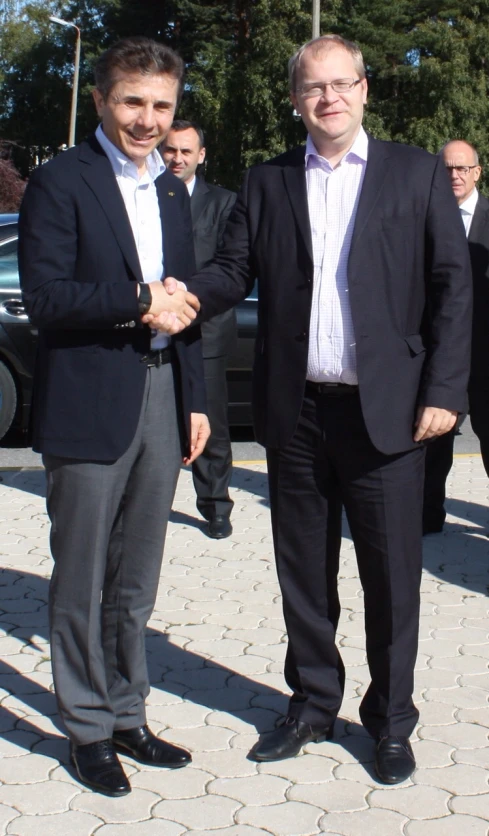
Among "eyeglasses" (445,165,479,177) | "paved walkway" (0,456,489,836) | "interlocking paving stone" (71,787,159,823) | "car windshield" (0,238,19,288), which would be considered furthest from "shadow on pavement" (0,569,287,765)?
"car windshield" (0,238,19,288)

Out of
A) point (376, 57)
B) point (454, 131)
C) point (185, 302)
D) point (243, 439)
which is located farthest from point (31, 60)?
point (185, 302)

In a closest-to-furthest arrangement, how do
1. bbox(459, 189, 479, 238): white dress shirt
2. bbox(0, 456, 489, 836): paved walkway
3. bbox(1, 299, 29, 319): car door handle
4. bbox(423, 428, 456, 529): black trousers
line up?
bbox(0, 456, 489, 836): paved walkway → bbox(459, 189, 479, 238): white dress shirt → bbox(423, 428, 456, 529): black trousers → bbox(1, 299, 29, 319): car door handle

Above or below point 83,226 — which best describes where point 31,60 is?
above

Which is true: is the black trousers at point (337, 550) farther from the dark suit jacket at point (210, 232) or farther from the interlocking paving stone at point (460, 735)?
the dark suit jacket at point (210, 232)

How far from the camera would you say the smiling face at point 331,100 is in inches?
132

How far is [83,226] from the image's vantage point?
3236 mm

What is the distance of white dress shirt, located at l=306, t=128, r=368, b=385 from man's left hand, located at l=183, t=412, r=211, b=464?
396 mm

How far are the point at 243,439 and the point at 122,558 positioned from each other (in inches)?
241

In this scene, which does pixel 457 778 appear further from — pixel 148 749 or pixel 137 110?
pixel 137 110

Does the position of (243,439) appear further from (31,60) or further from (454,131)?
(31,60)

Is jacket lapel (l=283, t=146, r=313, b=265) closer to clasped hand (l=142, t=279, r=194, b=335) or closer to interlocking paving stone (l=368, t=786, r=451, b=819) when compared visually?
clasped hand (l=142, t=279, r=194, b=335)

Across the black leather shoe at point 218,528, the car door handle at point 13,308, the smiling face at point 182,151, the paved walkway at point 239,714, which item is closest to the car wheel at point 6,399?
the car door handle at point 13,308

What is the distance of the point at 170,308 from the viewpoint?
329 cm

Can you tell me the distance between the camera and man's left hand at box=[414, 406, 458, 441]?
3.40m
